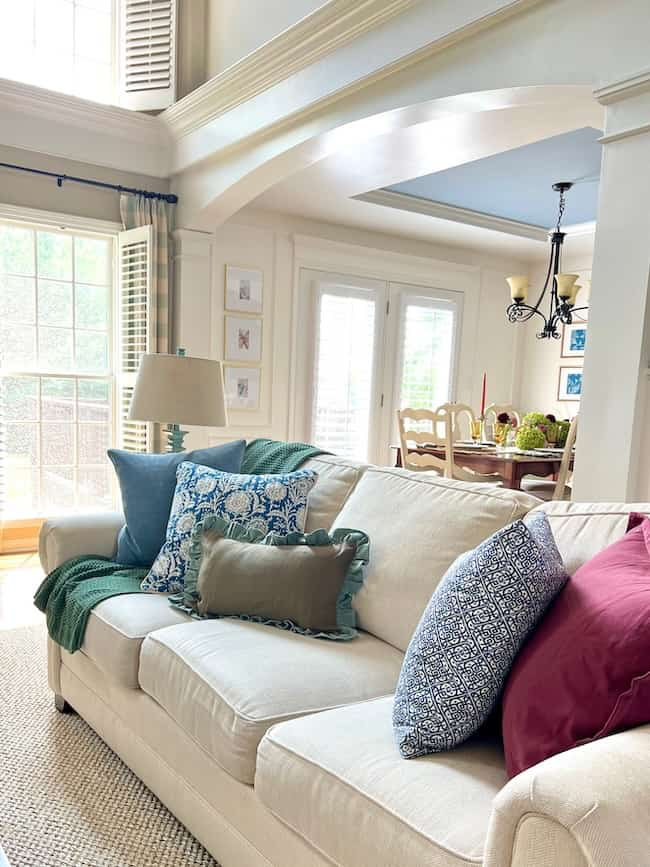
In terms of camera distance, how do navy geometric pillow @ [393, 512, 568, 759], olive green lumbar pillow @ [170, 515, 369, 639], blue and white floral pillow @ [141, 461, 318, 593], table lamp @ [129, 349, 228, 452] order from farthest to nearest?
table lamp @ [129, 349, 228, 452], blue and white floral pillow @ [141, 461, 318, 593], olive green lumbar pillow @ [170, 515, 369, 639], navy geometric pillow @ [393, 512, 568, 759]

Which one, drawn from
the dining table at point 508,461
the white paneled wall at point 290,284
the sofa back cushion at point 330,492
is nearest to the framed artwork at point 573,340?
the white paneled wall at point 290,284

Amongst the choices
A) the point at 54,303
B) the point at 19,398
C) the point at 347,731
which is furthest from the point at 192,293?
the point at 347,731

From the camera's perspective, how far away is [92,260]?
4488 mm

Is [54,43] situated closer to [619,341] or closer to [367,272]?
[367,272]

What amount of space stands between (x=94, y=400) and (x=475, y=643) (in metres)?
3.83

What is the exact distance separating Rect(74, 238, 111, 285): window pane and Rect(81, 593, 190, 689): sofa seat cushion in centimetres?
296

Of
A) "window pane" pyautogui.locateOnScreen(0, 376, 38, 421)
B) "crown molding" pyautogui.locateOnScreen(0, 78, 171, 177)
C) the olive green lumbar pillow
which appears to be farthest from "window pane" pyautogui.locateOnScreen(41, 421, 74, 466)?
the olive green lumbar pillow

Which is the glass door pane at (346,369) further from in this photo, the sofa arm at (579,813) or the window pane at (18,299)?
the sofa arm at (579,813)

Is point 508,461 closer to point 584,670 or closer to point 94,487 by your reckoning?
point 94,487

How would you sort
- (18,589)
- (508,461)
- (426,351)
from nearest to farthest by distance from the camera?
(18,589)
(508,461)
(426,351)

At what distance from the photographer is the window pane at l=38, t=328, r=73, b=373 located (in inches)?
171

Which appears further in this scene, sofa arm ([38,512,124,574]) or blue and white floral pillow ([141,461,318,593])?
sofa arm ([38,512,124,574])

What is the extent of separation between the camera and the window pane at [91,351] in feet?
14.7

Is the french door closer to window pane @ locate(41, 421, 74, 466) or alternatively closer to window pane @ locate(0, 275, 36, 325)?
window pane @ locate(41, 421, 74, 466)
